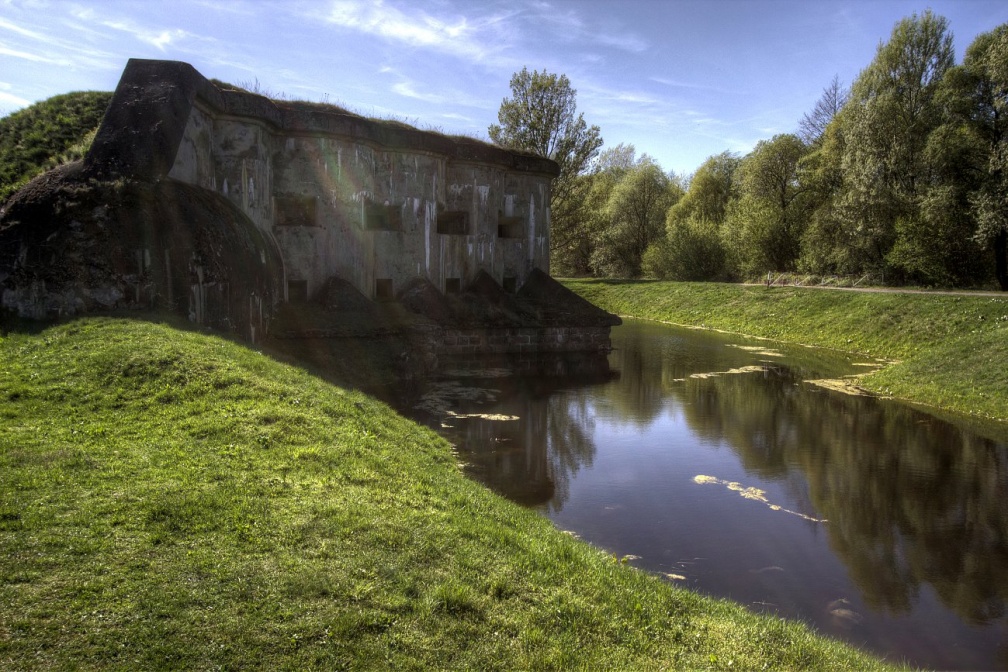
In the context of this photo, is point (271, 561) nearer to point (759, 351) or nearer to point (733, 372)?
point (733, 372)

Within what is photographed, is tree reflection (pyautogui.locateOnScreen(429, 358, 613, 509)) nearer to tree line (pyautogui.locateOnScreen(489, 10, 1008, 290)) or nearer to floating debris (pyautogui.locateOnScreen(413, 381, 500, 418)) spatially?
floating debris (pyautogui.locateOnScreen(413, 381, 500, 418))

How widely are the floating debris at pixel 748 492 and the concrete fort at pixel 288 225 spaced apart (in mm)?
9472

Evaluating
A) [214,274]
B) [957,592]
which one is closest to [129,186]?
[214,274]

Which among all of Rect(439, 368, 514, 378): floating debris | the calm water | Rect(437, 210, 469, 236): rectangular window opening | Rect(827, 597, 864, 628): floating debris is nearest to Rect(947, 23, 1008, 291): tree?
the calm water

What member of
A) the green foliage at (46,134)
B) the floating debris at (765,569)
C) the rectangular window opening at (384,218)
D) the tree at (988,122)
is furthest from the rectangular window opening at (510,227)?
the floating debris at (765,569)

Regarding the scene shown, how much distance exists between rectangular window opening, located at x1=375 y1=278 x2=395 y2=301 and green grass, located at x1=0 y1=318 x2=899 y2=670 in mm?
12523

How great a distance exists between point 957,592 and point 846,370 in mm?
15244

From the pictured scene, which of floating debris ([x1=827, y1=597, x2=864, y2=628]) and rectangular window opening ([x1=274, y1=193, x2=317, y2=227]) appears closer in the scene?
floating debris ([x1=827, y1=597, x2=864, y2=628])

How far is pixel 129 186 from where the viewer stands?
1198 centimetres

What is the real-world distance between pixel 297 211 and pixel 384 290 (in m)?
3.63

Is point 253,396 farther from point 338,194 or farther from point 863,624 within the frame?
point 338,194

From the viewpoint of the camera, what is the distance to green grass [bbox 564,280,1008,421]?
1659 cm

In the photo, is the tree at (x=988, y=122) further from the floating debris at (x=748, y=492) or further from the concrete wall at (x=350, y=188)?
the floating debris at (x=748, y=492)

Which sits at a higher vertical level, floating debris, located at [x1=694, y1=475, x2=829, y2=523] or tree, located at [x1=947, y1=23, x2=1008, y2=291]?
tree, located at [x1=947, y1=23, x2=1008, y2=291]
